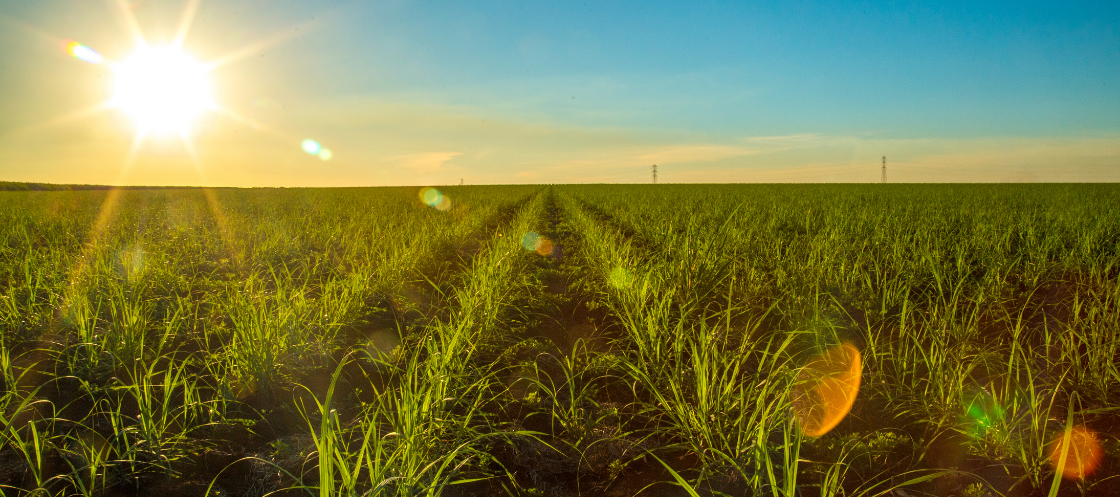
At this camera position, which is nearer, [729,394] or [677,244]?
[729,394]

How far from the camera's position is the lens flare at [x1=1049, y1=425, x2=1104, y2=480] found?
5.68ft

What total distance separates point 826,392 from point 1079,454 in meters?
0.82

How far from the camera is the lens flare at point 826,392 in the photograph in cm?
213

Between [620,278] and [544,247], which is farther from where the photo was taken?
[544,247]

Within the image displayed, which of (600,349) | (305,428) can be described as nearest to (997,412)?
(600,349)

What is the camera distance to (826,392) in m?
2.37

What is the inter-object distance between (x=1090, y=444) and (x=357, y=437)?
274 centimetres

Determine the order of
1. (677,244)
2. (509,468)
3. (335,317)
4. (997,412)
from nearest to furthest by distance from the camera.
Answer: (997,412)
(509,468)
(335,317)
(677,244)

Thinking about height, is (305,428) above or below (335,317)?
below

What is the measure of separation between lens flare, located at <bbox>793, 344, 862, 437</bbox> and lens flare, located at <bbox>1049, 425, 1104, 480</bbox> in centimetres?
64

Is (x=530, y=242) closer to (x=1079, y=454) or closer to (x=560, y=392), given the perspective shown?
(x=560, y=392)

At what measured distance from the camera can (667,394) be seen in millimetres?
2289

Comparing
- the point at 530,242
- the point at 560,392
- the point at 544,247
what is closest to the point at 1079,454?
the point at 560,392

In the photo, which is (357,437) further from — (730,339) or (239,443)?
(730,339)
